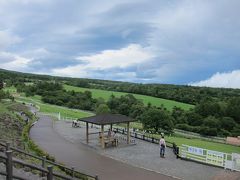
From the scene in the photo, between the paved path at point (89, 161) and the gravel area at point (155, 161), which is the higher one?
the gravel area at point (155, 161)

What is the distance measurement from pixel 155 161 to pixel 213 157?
3.05 metres

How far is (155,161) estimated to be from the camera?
17.4 meters

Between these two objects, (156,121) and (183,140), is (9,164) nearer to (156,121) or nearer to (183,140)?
(183,140)

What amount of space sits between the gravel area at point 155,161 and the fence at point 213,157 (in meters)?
0.37

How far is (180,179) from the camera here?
1416 centimetres

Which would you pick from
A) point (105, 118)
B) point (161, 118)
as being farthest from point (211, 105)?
point (105, 118)

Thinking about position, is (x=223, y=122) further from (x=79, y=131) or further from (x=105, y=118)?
(x=105, y=118)

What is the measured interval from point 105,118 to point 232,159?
8941 mm

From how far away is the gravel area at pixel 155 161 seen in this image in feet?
49.7

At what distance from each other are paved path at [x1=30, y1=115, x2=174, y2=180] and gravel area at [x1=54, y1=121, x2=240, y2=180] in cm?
63

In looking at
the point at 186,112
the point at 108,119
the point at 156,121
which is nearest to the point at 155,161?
the point at 108,119

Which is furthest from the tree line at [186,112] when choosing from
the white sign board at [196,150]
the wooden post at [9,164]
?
the wooden post at [9,164]

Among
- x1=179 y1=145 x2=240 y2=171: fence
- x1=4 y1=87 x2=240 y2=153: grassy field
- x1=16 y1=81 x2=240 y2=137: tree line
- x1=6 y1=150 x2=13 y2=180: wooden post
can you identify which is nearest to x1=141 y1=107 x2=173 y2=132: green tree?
x1=4 y1=87 x2=240 y2=153: grassy field

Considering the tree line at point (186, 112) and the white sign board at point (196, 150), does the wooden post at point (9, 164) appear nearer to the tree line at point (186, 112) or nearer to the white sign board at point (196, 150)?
the white sign board at point (196, 150)
